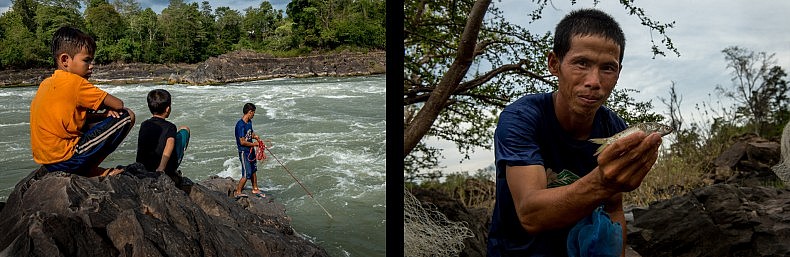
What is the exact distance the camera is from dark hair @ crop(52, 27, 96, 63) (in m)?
2.69

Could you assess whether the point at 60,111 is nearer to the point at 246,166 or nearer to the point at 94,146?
the point at 94,146

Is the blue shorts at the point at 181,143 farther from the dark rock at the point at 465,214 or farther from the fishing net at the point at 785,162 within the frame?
the fishing net at the point at 785,162

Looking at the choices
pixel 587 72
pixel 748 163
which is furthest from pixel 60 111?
pixel 748 163

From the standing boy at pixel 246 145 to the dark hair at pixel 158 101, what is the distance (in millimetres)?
387

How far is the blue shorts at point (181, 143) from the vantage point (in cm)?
310

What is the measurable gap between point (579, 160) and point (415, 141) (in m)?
2.10

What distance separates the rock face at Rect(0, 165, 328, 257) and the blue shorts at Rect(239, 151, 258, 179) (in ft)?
0.72

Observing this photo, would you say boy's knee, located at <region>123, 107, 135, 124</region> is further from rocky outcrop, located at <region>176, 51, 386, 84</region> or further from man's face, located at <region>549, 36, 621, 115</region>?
man's face, located at <region>549, 36, 621, 115</region>

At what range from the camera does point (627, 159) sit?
63.7 inches

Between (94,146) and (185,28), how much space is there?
86 cm

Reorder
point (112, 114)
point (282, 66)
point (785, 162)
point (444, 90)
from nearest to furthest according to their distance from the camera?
point (112, 114), point (282, 66), point (444, 90), point (785, 162)

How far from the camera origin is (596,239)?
6.37ft

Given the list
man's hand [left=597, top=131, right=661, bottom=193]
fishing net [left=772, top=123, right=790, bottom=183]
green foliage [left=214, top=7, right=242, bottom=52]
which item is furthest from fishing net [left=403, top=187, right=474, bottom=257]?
man's hand [left=597, top=131, right=661, bottom=193]

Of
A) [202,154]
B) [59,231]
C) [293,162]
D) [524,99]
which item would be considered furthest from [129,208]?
[524,99]
